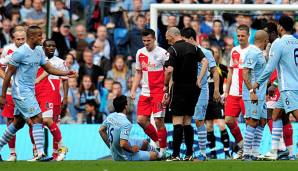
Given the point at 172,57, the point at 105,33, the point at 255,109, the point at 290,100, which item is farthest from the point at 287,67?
the point at 105,33

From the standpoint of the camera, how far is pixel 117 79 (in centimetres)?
2888

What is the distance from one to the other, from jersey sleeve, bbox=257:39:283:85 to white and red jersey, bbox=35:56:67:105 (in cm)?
493

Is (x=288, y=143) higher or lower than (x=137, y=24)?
lower

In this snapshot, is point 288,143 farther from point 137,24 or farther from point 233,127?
point 137,24

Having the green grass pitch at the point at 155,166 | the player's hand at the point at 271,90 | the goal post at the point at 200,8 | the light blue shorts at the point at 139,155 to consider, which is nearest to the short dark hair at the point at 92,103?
the goal post at the point at 200,8

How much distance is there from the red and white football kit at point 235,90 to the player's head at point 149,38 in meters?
1.58

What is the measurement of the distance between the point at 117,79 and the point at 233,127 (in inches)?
232

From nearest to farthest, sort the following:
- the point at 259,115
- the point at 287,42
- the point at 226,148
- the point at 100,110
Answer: the point at 287,42 < the point at 259,115 < the point at 226,148 < the point at 100,110

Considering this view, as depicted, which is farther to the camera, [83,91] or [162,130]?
[83,91]

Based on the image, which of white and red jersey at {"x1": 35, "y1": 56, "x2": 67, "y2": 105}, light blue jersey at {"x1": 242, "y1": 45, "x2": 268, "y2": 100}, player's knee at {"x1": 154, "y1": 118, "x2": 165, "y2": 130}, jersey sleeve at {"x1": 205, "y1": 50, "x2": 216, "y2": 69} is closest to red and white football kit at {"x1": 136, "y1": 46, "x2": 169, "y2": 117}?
player's knee at {"x1": 154, "y1": 118, "x2": 165, "y2": 130}

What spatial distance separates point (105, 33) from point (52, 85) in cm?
640

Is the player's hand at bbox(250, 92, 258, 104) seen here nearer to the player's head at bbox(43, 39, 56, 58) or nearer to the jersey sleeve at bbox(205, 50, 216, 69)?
the jersey sleeve at bbox(205, 50, 216, 69)

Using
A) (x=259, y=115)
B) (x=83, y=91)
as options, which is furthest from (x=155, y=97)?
(x=83, y=91)

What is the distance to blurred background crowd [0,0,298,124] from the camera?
27.5m
